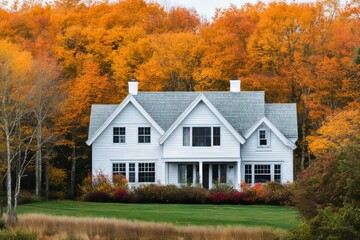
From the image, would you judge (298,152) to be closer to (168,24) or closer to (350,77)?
(350,77)

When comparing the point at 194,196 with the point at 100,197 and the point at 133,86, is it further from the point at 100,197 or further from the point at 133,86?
the point at 133,86

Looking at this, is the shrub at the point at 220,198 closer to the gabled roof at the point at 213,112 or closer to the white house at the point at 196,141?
the white house at the point at 196,141

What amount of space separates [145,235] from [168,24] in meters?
49.8

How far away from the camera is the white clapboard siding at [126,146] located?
5641 cm

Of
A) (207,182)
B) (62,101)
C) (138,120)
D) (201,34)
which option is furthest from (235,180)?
(201,34)

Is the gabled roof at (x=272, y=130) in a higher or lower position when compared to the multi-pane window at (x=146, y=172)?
higher

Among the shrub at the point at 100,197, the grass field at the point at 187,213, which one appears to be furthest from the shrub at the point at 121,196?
the grass field at the point at 187,213

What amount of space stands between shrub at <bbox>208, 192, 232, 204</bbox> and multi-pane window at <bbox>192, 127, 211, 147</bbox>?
6593 millimetres

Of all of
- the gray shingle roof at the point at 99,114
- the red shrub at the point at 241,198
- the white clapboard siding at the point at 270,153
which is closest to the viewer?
the red shrub at the point at 241,198

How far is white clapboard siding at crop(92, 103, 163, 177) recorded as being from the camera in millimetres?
56406

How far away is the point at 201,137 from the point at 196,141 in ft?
1.25

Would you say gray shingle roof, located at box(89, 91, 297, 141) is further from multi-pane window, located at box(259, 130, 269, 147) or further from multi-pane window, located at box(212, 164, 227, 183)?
multi-pane window, located at box(212, 164, 227, 183)

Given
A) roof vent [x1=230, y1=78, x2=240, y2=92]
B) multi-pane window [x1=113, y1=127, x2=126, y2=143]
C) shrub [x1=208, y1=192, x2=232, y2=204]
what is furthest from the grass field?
roof vent [x1=230, y1=78, x2=240, y2=92]

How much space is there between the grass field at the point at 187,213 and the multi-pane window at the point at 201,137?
8.92 metres
